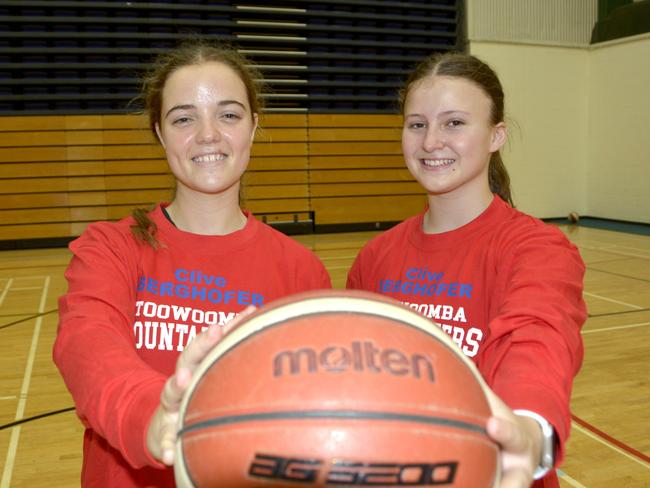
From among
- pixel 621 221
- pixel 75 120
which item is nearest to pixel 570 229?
pixel 621 221

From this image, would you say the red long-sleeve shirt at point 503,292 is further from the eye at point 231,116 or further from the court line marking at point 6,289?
the court line marking at point 6,289

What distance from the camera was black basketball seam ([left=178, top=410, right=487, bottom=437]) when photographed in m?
0.67

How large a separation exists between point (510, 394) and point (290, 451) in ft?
1.29

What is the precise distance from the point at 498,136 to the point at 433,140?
10.6 inches

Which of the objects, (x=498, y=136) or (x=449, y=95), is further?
(x=498, y=136)

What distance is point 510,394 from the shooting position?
90 centimetres

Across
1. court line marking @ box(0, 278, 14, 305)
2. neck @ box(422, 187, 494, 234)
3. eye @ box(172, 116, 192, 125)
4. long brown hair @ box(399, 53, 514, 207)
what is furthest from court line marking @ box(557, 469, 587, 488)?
court line marking @ box(0, 278, 14, 305)

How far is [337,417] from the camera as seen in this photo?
2.20 ft

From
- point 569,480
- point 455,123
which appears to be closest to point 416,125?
point 455,123

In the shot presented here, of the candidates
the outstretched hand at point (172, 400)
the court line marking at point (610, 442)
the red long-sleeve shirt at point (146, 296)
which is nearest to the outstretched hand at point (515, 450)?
the outstretched hand at point (172, 400)

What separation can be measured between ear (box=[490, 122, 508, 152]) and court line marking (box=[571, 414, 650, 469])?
153 cm

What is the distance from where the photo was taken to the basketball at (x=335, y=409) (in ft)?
2.18

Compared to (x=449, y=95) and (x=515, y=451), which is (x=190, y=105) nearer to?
(x=449, y=95)

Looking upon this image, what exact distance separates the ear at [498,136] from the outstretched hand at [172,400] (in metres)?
1.05
